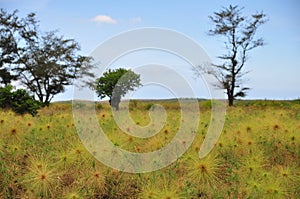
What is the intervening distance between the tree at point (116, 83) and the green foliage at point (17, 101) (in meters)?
8.67

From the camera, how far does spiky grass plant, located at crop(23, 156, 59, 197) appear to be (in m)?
4.44

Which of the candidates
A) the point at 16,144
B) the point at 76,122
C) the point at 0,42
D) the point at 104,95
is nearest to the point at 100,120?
the point at 76,122

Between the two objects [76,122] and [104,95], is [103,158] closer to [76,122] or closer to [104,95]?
[76,122]

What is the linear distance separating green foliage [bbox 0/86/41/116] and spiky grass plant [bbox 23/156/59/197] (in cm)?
842

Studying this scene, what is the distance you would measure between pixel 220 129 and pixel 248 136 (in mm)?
858

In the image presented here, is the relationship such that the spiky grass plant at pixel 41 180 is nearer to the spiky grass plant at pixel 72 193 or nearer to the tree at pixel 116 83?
the spiky grass plant at pixel 72 193

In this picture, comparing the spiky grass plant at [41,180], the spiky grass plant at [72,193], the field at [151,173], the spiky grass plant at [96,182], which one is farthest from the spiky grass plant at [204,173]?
the spiky grass plant at [41,180]

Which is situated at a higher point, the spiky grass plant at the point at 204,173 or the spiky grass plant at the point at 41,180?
the spiky grass plant at the point at 204,173

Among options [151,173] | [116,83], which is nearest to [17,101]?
[151,173]

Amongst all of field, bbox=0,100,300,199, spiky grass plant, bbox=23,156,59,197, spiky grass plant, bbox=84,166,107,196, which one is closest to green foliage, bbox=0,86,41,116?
field, bbox=0,100,300,199

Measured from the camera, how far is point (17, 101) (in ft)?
43.3

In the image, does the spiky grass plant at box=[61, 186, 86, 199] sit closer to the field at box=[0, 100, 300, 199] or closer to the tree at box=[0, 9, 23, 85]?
the field at box=[0, 100, 300, 199]

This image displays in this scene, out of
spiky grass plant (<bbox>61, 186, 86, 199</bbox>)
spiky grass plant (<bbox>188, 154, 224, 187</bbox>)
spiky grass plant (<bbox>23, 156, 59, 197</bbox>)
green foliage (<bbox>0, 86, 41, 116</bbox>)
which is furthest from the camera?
green foliage (<bbox>0, 86, 41, 116</bbox>)

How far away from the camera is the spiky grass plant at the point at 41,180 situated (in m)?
4.44
